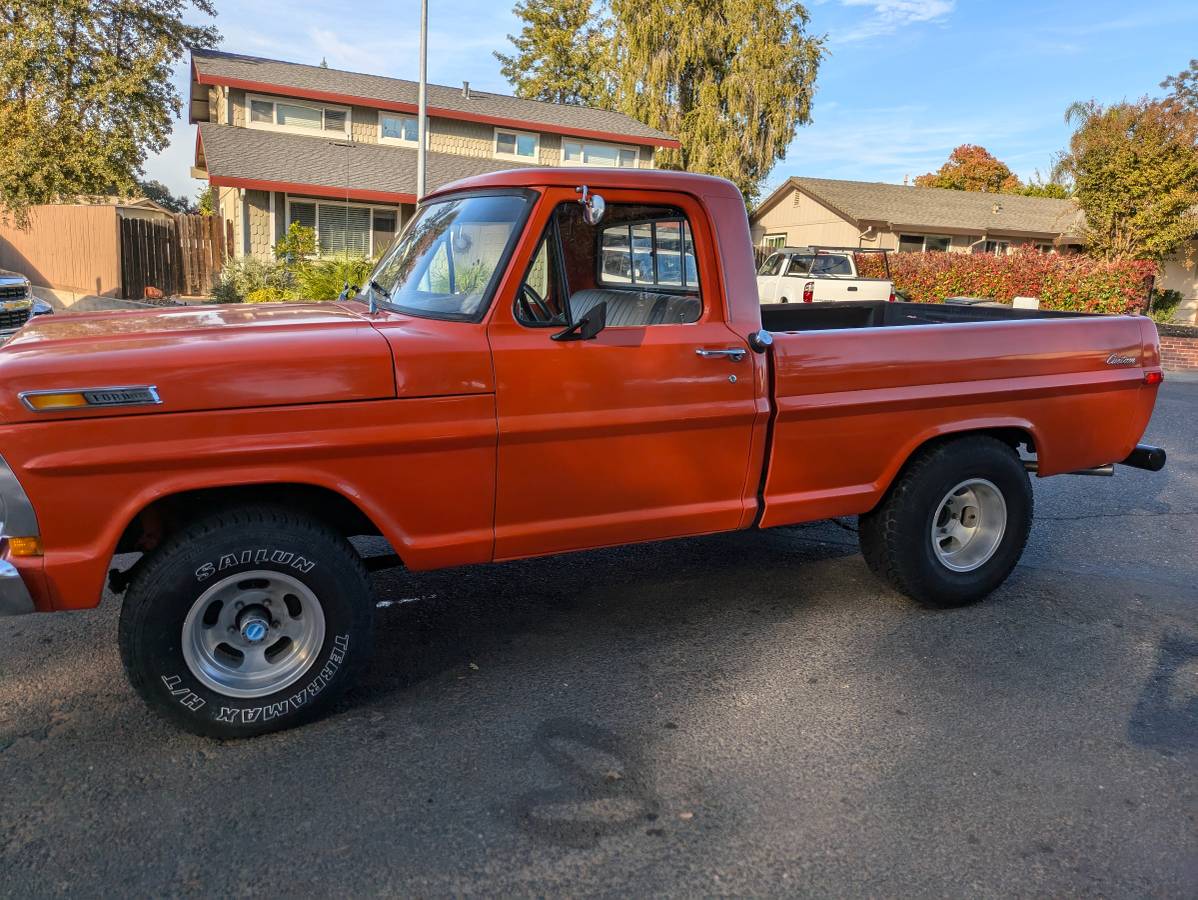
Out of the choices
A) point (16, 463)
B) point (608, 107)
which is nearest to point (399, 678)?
point (16, 463)

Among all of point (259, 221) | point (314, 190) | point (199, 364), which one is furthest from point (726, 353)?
point (259, 221)

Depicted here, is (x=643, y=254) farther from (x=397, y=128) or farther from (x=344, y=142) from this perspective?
(x=397, y=128)

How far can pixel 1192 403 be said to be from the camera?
12.2 m

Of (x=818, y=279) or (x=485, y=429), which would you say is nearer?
(x=485, y=429)

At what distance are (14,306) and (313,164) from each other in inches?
554

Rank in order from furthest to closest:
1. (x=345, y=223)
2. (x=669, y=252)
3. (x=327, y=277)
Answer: (x=345, y=223)
(x=327, y=277)
(x=669, y=252)

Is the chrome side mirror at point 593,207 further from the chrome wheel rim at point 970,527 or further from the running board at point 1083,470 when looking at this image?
the running board at point 1083,470

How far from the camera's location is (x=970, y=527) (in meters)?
4.59

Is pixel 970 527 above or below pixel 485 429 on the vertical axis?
below

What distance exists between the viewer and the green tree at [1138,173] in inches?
1019

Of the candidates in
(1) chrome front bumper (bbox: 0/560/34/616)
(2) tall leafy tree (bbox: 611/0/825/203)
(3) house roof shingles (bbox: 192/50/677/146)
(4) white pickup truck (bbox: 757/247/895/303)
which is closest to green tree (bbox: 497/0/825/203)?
(2) tall leafy tree (bbox: 611/0/825/203)

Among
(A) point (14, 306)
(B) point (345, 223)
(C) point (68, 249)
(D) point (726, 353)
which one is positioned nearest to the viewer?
(D) point (726, 353)

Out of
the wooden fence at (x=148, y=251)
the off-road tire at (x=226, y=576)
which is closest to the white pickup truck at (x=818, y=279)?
the wooden fence at (x=148, y=251)

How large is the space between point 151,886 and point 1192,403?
13658mm
